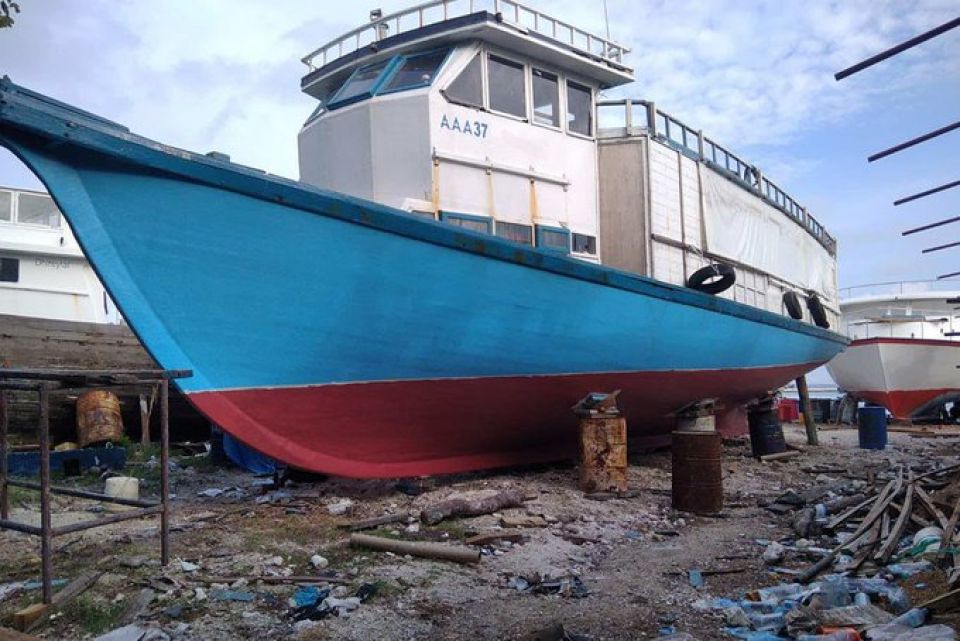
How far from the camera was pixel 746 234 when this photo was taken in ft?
34.8

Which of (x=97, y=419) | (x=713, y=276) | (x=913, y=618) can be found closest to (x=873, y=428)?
(x=713, y=276)

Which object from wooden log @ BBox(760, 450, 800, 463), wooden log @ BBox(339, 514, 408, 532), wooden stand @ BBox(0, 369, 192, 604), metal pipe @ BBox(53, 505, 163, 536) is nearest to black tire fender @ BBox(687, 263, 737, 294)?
wooden log @ BBox(760, 450, 800, 463)

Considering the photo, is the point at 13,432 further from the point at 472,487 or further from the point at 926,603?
the point at 926,603

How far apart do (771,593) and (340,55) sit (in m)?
6.52

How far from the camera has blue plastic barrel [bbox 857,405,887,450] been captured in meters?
11.0

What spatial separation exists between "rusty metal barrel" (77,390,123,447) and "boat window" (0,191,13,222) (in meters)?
7.44

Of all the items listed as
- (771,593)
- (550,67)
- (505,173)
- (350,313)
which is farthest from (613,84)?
(771,593)

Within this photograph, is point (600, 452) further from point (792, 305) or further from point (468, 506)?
point (792, 305)

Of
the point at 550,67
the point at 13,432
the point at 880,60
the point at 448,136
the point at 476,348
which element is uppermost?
the point at 550,67

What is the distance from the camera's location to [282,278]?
491 centimetres

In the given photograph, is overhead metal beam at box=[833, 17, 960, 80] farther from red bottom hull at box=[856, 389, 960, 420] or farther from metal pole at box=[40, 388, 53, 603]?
red bottom hull at box=[856, 389, 960, 420]

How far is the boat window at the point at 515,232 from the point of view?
6871 millimetres

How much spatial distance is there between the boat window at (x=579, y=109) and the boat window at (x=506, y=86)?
29.3 inches

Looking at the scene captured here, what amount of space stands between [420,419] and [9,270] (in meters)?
11.6
